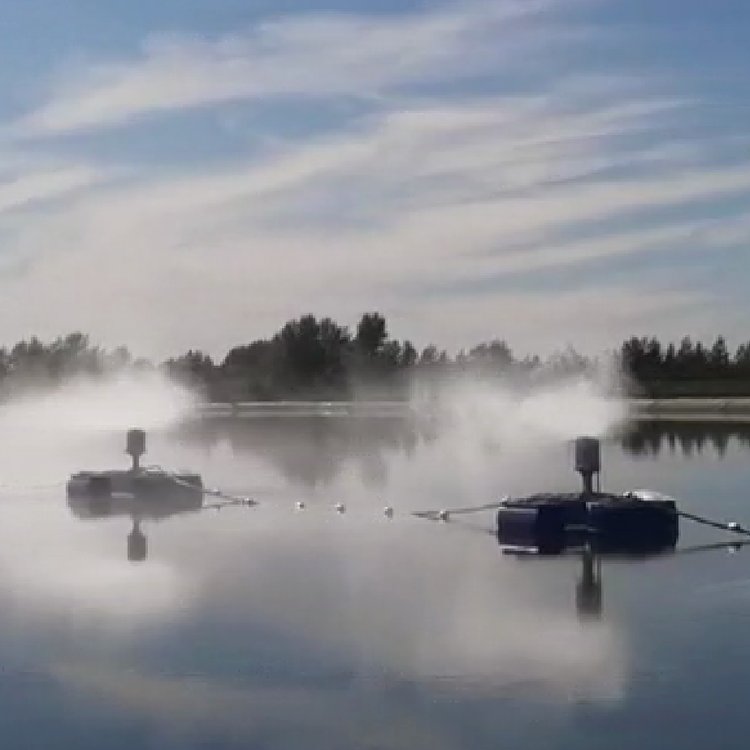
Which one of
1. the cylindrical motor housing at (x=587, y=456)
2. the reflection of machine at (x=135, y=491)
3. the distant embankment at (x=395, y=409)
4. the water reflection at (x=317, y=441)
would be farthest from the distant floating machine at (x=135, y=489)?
the distant embankment at (x=395, y=409)

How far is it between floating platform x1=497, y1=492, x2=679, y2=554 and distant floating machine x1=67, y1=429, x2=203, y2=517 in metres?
13.6

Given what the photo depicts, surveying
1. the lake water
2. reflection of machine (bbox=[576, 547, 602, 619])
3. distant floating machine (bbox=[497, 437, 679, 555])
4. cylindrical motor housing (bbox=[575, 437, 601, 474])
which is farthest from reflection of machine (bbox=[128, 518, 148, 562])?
cylindrical motor housing (bbox=[575, 437, 601, 474])

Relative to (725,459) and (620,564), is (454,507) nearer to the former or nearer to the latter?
(620,564)

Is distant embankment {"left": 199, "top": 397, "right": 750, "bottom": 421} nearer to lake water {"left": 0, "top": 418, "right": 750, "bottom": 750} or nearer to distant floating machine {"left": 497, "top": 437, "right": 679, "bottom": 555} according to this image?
lake water {"left": 0, "top": 418, "right": 750, "bottom": 750}

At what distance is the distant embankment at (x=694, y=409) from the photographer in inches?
4532

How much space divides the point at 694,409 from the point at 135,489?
79.3 m

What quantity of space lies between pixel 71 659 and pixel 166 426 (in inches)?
3837

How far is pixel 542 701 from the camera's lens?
57.6 feet

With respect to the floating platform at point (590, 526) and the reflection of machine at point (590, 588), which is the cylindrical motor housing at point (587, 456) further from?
the reflection of machine at point (590, 588)

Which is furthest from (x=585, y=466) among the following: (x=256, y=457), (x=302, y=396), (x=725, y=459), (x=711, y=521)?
(x=302, y=396)

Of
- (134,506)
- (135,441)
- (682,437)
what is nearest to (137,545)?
(134,506)

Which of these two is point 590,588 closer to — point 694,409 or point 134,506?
point 134,506

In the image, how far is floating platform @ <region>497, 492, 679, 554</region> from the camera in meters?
31.6

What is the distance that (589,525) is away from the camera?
3216 centimetres
